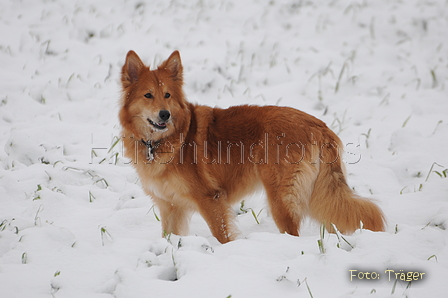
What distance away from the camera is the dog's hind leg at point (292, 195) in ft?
11.0

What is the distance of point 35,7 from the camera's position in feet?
29.8

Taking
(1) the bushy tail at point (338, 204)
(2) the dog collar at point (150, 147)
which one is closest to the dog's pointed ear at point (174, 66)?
(2) the dog collar at point (150, 147)

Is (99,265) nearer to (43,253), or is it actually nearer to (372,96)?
(43,253)

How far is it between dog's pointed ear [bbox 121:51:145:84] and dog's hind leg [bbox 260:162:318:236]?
1664 mm

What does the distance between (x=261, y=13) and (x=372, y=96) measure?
4516mm

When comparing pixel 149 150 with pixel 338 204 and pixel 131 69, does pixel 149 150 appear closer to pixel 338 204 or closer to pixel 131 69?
pixel 131 69

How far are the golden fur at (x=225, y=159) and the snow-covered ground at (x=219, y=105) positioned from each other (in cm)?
27

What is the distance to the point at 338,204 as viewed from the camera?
325cm

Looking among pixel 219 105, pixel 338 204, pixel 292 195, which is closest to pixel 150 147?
pixel 292 195

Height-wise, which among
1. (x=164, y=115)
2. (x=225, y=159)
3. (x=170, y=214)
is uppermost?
(x=164, y=115)

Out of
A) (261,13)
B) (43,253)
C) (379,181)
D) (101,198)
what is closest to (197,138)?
(101,198)

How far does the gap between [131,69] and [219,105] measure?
267 centimetres

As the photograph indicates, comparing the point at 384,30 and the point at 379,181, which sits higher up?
the point at 384,30

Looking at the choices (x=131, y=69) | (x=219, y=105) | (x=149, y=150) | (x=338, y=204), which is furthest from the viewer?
(x=219, y=105)
